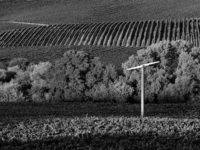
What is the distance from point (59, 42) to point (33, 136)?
116 feet

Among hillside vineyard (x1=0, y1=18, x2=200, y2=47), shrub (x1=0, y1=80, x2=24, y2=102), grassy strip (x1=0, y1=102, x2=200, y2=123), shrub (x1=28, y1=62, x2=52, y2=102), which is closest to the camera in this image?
grassy strip (x1=0, y1=102, x2=200, y2=123)

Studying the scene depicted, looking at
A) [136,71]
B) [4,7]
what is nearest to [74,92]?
[136,71]

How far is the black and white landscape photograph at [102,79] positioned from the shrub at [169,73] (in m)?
0.06

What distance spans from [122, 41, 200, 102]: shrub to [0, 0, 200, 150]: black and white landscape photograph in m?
0.06

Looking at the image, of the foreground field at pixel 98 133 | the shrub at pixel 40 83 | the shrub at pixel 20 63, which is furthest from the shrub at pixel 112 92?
the foreground field at pixel 98 133

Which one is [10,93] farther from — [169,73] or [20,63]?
[169,73]

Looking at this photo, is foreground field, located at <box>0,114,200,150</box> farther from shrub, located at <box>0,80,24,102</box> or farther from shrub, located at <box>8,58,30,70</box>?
shrub, located at <box>8,58,30,70</box>

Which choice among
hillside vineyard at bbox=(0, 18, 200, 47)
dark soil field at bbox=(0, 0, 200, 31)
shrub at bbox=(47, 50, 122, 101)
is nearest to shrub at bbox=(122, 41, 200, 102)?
shrub at bbox=(47, 50, 122, 101)

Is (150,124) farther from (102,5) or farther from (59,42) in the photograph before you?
(102,5)

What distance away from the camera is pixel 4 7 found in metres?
89.6

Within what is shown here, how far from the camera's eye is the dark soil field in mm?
67312

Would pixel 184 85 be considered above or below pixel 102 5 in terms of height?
below

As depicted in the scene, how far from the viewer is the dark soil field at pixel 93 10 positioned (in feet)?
221

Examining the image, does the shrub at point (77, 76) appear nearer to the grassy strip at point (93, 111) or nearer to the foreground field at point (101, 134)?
the grassy strip at point (93, 111)
